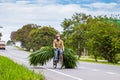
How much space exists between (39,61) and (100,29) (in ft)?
111

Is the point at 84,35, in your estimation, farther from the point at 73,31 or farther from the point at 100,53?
the point at 100,53

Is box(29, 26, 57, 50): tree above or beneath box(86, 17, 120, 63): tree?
beneath

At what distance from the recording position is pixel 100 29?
59.4 meters

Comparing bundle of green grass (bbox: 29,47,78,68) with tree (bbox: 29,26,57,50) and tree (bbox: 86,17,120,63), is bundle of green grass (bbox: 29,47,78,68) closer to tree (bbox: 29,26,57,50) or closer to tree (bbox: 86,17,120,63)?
tree (bbox: 86,17,120,63)

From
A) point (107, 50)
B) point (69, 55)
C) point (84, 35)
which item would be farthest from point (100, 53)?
point (69, 55)

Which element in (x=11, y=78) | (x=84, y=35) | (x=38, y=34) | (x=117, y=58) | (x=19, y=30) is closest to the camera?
(x=11, y=78)

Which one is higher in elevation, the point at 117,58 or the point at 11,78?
the point at 11,78

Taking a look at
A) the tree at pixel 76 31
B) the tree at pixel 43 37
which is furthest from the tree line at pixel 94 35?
the tree at pixel 43 37

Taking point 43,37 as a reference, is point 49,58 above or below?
above

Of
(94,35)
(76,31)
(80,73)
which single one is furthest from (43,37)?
(80,73)

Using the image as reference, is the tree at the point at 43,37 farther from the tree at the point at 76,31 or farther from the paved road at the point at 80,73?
the paved road at the point at 80,73

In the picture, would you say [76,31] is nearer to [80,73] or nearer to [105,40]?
[105,40]

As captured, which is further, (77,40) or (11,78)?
(77,40)

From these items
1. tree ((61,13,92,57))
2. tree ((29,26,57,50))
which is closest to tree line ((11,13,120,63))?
tree ((61,13,92,57))
